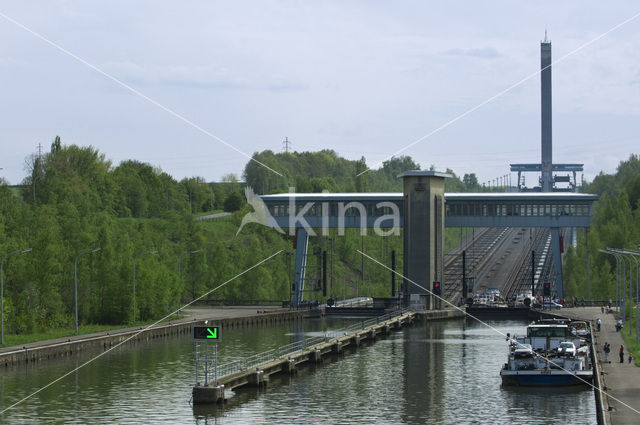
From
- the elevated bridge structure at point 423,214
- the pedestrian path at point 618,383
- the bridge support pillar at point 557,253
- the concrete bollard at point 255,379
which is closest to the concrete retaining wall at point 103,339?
the concrete bollard at point 255,379

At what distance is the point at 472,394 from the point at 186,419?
709 inches

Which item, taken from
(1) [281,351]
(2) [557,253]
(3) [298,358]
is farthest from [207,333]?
(2) [557,253]

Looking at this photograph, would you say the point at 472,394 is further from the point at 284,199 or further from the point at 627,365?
the point at 284,199

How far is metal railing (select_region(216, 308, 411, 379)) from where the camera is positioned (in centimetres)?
6362

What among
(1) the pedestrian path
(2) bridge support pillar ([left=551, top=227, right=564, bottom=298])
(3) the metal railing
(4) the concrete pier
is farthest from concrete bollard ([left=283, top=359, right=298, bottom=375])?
(2) bridge support pillar ([left=551, top=227, right=564, bottom=298])

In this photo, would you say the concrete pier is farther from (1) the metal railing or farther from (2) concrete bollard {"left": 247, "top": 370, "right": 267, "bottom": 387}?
(1) the metal railing

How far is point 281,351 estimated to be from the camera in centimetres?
7956

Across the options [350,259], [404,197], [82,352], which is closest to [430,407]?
[82,352]

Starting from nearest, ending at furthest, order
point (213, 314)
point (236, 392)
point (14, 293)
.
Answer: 1. point (236, 392)
2. point (14, 293)
3. point (213, 314)

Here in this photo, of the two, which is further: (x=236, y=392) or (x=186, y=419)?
(x=236, y=392)

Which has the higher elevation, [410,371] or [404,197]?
[404,197]

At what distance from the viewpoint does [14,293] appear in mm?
87625

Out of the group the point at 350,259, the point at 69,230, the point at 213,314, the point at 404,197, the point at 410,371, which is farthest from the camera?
the point at 350,259

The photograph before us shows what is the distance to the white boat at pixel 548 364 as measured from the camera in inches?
2463
